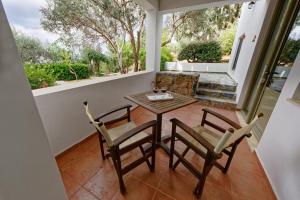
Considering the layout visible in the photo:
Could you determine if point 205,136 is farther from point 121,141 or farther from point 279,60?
point 279,60

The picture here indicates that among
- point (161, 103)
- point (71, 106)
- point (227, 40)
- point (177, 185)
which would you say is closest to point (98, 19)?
point (71, 106)

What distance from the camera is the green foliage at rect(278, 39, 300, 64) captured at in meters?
1.55

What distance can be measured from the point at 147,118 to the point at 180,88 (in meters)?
1.52

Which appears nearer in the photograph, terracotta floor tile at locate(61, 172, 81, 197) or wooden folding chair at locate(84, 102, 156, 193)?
wooden folding chair at locate(84, 102, 156, 193)

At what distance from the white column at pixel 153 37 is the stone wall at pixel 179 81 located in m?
0.37

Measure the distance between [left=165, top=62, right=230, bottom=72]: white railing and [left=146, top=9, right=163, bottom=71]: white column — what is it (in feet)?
8.70

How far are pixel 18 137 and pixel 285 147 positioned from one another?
2.13 m

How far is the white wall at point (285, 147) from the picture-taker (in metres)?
1.09

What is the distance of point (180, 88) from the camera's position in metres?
3.63

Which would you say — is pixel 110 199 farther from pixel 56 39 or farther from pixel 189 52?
pixel 189 52

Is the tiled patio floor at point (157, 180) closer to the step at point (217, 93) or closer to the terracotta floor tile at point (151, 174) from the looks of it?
the terracotta floor tile at point (151, 174)

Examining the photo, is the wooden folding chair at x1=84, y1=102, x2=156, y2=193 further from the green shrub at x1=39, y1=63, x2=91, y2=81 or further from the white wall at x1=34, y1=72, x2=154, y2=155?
the green shrub at x1=39, y1=63, x2=91, y2=81

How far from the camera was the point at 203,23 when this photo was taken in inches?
242

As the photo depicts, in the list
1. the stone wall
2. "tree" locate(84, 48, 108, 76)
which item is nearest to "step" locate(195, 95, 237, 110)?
the stone wall
